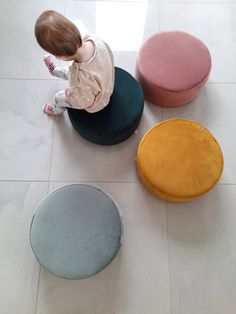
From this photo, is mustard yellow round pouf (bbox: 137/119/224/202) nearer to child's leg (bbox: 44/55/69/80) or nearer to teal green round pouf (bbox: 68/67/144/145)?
teal green round pouf (bbox: 68/67/144/145)

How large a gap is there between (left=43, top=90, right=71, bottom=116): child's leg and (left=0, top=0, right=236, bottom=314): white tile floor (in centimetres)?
7

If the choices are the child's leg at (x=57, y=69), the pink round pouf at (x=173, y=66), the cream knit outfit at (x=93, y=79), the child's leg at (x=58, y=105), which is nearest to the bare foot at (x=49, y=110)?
the child's leg at (x=58, y=105)

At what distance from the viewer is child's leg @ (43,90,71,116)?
1704 millimetres

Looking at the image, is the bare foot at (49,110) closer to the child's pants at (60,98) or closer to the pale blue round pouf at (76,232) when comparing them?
the child's pants at (60,98)

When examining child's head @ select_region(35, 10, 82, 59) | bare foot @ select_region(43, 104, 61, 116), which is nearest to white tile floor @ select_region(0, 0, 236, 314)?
bare foot @ select_region(43, 104, 61, 116)

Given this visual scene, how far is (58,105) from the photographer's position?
1780 millimetres

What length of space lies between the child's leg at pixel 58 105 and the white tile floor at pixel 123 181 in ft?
0.22

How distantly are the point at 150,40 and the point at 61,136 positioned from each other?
0.83 meters

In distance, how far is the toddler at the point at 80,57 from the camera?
1.24 metres

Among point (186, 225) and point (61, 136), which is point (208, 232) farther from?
point (61, 136)

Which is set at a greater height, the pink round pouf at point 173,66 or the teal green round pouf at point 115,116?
the pink round pouf at point 173,66

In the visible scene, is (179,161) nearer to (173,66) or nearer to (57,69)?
(173,66)

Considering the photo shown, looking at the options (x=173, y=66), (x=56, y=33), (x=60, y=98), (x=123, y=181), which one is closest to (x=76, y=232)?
(x=123, y=181)

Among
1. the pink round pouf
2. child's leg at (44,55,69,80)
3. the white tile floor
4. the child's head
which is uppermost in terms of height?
the child's head
